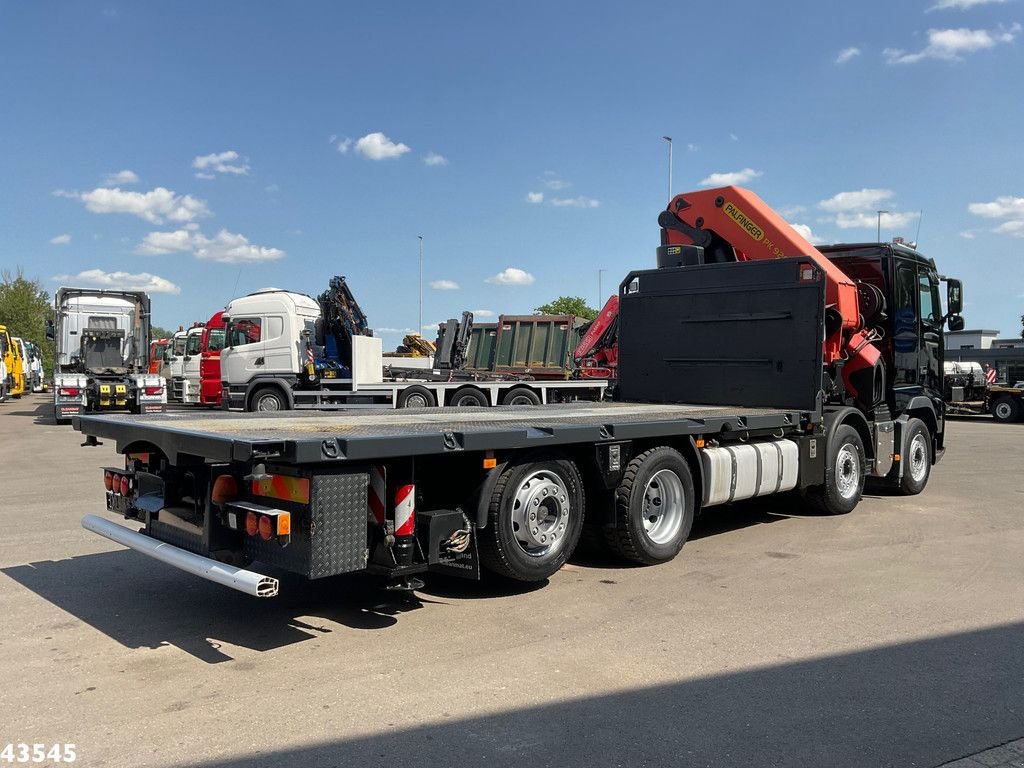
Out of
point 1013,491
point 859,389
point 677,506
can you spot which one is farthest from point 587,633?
point 1013,491

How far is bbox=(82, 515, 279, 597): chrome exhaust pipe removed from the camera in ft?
15.1

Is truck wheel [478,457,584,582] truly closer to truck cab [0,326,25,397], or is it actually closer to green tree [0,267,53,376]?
truck cab [0,326,25,397]

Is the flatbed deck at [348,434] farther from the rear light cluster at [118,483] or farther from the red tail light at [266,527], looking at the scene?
the red tail light at [266,527]

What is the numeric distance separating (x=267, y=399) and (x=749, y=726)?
15775 millimetres

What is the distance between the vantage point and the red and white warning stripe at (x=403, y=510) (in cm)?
512

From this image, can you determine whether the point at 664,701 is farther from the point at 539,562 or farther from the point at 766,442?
the point at 766,442

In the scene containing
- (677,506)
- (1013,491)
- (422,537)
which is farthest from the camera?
(1013,491)

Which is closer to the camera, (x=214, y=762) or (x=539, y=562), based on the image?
(x=214, y=762)

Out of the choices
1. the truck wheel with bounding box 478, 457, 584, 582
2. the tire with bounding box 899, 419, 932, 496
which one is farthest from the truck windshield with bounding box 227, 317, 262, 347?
the truck wheel with bounding box 478, 457, 584, 582

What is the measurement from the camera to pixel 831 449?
29.9 ft

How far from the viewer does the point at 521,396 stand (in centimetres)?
1873

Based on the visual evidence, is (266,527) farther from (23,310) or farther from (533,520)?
(23,310)

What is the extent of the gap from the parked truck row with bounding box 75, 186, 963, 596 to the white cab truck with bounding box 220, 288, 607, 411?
26.5ft

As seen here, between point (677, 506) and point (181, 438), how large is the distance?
4.13m
